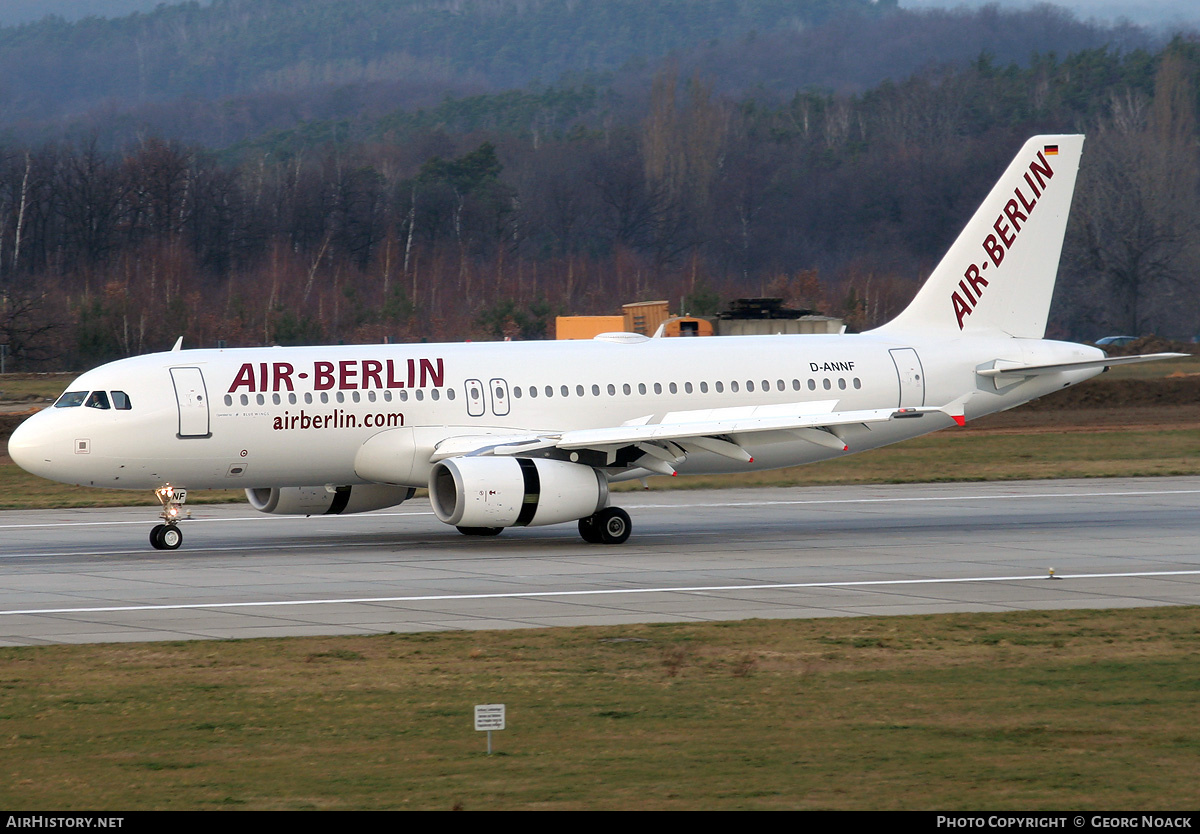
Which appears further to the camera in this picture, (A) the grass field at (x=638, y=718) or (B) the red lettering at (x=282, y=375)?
(B) the red lettering at (x=282, y=375)

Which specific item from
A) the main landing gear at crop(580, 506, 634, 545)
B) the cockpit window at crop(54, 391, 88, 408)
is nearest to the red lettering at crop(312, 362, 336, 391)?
the cockpit window at crop(54, 391, 88, 408)

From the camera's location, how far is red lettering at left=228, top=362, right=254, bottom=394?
28.0 m

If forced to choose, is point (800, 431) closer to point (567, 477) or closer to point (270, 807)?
point (567, 477)

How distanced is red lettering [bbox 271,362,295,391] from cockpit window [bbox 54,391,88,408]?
3.34 meters

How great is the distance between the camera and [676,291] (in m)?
103

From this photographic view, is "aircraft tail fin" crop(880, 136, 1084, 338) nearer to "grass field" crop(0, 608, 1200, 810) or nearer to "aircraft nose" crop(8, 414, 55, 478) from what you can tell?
"grass field" crop(0, 608, 1200, 810)

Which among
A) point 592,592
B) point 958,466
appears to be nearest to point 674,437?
point 592,592

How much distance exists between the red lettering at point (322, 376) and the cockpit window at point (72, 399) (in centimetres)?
407

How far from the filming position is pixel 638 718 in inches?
566

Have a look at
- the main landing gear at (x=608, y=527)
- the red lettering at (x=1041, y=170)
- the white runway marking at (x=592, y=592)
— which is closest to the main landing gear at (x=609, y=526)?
the main landing gear at (x=608, y=527)

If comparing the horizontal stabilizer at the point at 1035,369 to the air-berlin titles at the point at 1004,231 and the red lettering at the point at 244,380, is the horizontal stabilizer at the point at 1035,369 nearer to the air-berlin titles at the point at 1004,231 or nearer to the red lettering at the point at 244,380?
the air-berlin titles at the point at 1004,231

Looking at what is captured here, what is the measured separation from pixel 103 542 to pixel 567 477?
9.56 meters

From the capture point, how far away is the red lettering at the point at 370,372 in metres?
28.6

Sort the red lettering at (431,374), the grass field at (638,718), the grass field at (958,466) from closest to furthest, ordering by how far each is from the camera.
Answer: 1. the grass field at (638,718)
2. the red lettering at (431,374)
3. the grass field at (958,466)
